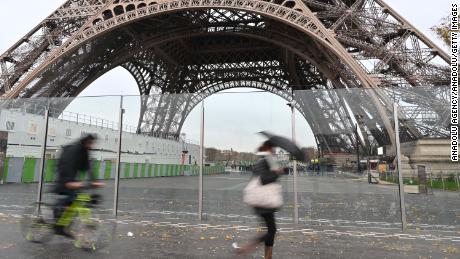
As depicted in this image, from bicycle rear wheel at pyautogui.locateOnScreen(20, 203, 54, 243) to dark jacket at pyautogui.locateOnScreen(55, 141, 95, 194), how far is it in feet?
1.90

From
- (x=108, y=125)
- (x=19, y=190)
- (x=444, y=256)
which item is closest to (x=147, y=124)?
(x=108, y=125)

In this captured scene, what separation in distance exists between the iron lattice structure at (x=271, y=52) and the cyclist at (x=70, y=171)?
339 centimetres

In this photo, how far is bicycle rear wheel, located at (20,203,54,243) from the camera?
561 cm

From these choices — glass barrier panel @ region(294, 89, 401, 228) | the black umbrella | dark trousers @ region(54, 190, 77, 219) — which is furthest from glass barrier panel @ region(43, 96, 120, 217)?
the black umbrella

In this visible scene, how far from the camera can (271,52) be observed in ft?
131

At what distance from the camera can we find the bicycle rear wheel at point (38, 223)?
561cm

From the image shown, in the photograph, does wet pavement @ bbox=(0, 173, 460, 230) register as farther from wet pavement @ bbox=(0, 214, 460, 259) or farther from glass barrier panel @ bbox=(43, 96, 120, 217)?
wet pavement @ bbox=(0, 214, 460, 259)

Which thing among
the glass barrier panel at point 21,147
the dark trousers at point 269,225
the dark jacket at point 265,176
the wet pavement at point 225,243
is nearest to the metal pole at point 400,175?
the wet pavement at point 225,243

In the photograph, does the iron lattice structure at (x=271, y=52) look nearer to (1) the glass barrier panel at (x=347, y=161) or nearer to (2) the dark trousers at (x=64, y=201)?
(1) the glass barrier panel at (x=347, y=161)

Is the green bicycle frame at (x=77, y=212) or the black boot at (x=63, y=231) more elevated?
the green bicycle frame at (x=77, y=212)

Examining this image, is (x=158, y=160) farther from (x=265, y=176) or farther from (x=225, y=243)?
(x=265, y=176)

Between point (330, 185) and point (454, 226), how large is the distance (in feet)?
8.75

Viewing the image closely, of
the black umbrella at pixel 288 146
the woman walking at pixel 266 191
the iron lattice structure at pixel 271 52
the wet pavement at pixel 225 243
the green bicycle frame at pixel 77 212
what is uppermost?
the iron lattice structure at pixel 271 52

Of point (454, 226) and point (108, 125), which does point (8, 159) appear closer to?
point (108, 125)
